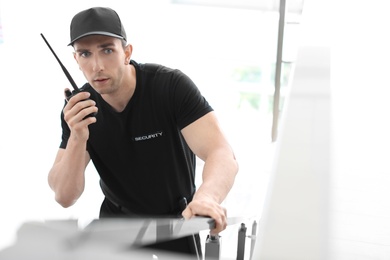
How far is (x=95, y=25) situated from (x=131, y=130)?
16.0 inches

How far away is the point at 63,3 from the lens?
482 cm

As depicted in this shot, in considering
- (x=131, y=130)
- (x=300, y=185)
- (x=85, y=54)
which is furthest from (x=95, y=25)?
(x=300, y=185)

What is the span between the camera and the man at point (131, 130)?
1558 millimetres

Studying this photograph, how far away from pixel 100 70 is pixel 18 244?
4.57 ft

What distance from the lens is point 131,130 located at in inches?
66.3

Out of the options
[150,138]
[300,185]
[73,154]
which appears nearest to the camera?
[300,185]

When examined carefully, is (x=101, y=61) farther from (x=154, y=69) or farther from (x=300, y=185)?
(x=300, y=185)

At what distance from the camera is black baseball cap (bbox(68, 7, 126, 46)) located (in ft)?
5.10

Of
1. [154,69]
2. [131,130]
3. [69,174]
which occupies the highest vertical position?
[154,69]

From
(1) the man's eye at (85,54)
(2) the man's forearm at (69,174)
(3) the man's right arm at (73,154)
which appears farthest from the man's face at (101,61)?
(2) the man's forearm at (69,174)

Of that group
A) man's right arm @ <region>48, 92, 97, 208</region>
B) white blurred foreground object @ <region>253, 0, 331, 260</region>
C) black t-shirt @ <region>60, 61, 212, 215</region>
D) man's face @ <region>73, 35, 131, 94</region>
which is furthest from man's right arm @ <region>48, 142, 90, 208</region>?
white blurred foreground object @ <region>253, 0, 331, 260</region>

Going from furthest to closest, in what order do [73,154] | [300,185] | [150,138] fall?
1. [150,138]
2. [73,154]
3. [300,185]

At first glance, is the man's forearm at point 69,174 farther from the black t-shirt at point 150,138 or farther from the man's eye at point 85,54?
the man's eye at point 85,54

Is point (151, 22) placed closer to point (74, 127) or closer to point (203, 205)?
point (74, 127)
